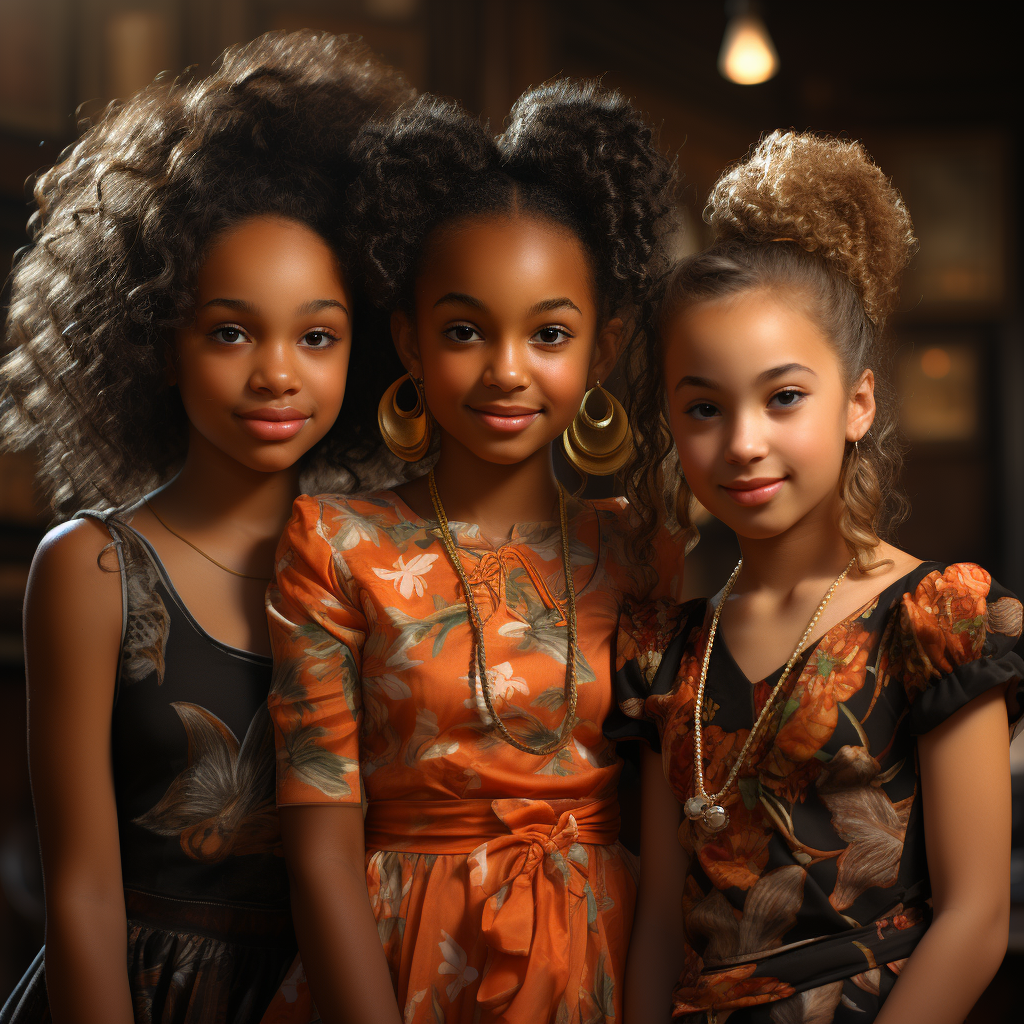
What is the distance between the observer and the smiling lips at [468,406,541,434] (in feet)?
3.51

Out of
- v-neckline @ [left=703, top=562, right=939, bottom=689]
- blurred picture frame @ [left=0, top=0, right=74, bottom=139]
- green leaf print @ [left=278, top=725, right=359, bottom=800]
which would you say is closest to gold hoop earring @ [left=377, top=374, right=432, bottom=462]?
green leaf print @ [left=278, top=725, right=359, bottom=800]

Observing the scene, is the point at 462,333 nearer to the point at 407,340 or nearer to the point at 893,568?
the point at 407,340

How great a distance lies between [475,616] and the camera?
1.09 metres

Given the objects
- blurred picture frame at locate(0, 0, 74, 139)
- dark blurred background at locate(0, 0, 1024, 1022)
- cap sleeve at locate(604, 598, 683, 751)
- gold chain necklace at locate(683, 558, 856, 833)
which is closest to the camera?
gold chain necklace at locate(683, 558, 856, 833)

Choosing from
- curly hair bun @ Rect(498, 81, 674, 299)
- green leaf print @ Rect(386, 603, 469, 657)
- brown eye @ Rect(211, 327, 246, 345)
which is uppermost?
curly hair bun @ Rect(498, 81, 674, 299)

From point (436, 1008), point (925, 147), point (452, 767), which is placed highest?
point (925, 147)

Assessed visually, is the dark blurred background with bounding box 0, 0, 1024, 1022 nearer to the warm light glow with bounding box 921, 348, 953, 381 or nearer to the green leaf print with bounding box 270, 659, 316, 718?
the warm light glow with bounding box 921, 348, 953, 381

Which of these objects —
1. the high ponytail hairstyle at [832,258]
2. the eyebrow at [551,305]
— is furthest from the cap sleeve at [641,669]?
the eyebrow at [551,305]

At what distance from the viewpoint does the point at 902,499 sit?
109 cm

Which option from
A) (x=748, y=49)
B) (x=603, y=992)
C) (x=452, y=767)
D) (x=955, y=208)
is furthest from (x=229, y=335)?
(x=955, y=208)

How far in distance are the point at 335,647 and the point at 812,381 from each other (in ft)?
1.78

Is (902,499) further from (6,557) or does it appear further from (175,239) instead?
(6,557)

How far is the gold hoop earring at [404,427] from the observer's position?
117cm

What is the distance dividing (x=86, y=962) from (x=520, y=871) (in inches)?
18.1
